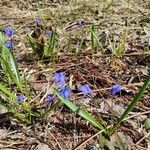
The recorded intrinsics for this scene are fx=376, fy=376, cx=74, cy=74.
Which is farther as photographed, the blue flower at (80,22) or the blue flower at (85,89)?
the blue flower at (80,22)

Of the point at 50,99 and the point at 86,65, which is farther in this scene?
the point at 86,65

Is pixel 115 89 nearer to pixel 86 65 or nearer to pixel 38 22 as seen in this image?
pixel 86 65

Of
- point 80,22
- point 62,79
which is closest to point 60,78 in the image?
point 62,79

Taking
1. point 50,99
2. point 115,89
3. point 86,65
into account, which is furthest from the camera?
point 86,65

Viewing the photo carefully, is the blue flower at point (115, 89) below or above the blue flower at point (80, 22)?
below

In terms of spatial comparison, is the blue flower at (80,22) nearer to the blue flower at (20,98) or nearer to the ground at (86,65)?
the ground at (86,65)

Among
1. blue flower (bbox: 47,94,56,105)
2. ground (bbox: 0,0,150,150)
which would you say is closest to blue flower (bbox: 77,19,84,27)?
ground (bbox: 0,0,150,150)

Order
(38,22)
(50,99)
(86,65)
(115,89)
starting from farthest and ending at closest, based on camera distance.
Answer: (38,22) → (86,65) → (115,89) → (50,99)

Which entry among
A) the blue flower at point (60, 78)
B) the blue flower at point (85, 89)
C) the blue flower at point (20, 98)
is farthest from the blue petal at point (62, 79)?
the blue flower at point (20, 98)

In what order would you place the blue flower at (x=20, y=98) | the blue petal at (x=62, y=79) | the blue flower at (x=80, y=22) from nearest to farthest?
the blue flower at (x=20, y=98)
the blue petal at (x=62, y=79)
the blue flower at (x=80, y=22)
